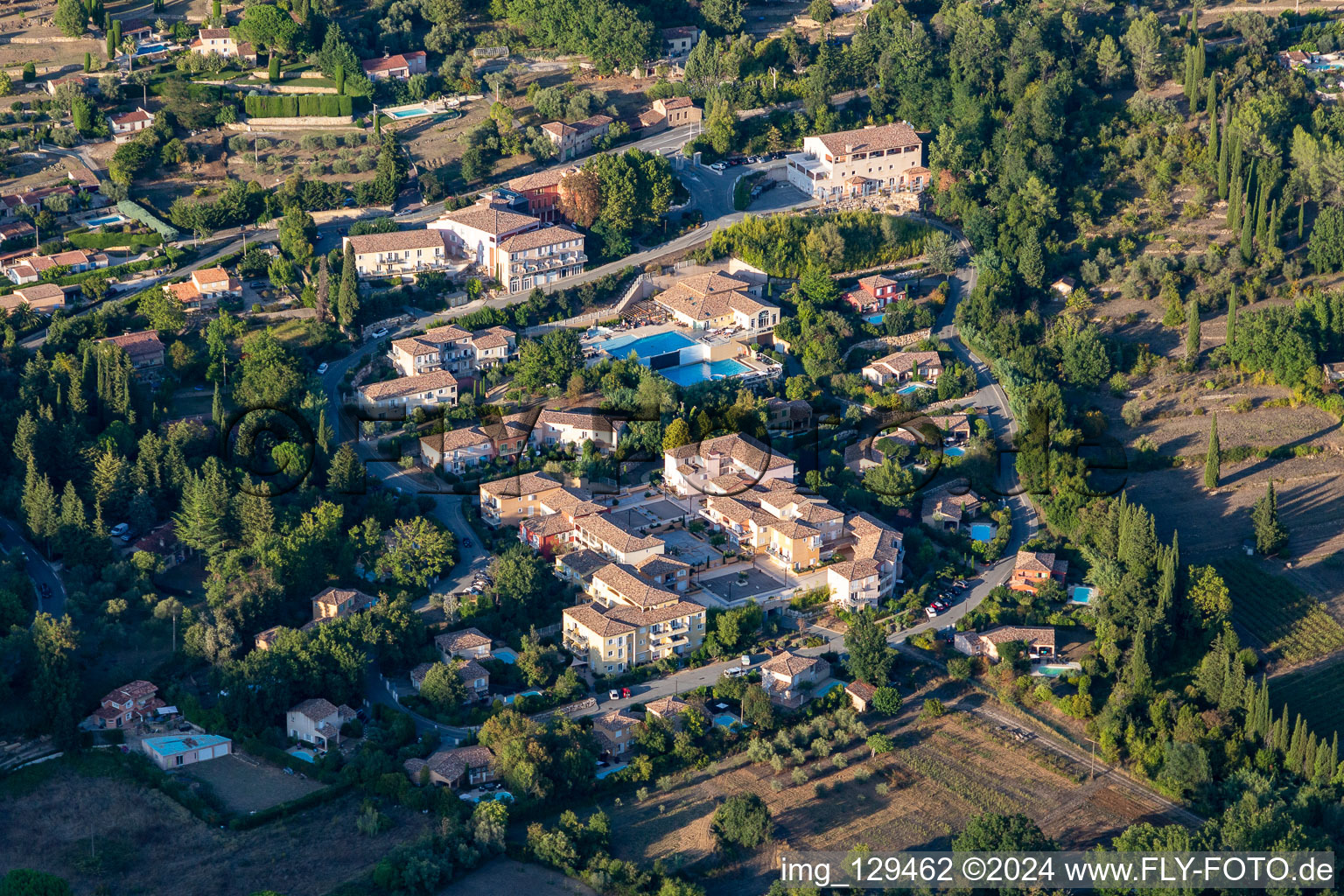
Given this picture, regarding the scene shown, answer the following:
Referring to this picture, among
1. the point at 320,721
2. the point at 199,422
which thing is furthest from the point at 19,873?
the point at 199,422

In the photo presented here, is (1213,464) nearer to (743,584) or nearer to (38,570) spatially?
(743,584)

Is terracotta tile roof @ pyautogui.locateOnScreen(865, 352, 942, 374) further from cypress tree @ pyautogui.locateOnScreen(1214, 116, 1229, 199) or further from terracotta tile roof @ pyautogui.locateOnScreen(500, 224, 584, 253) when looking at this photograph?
cypress tree @ pyautogui.locateOnScreen(1214, 116, 1229, 199)

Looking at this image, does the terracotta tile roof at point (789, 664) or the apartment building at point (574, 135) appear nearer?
the terracotta tile roof at point (789, 664)

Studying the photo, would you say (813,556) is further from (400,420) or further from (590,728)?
(400,420)

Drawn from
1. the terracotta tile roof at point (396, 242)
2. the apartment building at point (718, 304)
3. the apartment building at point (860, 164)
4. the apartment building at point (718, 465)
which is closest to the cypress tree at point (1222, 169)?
the apartment building at point (860, 164)

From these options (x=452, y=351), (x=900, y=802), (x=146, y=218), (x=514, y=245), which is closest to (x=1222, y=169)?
(x=514, y=245)

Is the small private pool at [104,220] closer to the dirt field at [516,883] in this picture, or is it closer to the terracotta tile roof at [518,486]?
the terracotta tile roof at [518,486]

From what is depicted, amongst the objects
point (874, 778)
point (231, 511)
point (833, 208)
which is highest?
point (833, 208)
